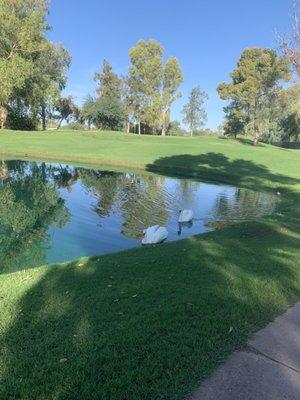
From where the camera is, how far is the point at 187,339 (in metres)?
4.30

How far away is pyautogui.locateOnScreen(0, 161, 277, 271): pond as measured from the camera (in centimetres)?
976

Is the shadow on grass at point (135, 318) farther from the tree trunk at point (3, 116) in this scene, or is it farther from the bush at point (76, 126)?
the bush at point (76, 126)

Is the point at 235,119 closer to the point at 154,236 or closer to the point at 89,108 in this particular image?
the point at 89,108

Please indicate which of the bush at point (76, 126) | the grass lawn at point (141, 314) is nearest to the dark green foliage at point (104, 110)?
the bush at point (76, 126)

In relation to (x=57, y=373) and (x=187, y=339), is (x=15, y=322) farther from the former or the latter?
(x=187, y=339)

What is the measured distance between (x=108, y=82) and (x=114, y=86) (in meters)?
2.30

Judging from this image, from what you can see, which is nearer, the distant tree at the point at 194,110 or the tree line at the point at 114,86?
the tree line at the point at 114,86

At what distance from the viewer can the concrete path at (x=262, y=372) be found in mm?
3566

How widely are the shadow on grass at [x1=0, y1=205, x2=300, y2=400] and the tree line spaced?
27.6 m

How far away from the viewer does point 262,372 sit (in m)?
3.90

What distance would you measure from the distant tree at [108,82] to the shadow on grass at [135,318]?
231 feet

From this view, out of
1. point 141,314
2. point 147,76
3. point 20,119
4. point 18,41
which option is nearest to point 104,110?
point 147,76

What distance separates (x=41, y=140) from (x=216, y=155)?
1445cm

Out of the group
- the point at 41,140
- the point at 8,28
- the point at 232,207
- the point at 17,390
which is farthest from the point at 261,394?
the point at 8,28
